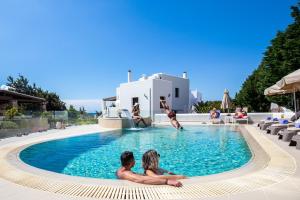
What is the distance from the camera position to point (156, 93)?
29.0m

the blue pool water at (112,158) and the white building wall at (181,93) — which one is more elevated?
the white building wall at (181,93)

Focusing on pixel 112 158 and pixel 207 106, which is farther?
pixel 207 106

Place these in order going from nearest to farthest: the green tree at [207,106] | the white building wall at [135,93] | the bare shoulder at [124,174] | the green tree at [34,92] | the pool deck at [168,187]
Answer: the pool deck at [168,187] → the bare shoulder at [124,174] → the green tree at [207,106] → the white building wall at [135,93] → the green tree at [34,92]

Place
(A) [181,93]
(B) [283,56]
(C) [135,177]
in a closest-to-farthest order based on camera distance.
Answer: (C) [135,177]
(B) [283,56]
(A) [181,93]

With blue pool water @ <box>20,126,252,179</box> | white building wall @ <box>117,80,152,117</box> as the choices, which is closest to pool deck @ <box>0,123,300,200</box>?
blue pool water @ <box>20,126,252,179</box>

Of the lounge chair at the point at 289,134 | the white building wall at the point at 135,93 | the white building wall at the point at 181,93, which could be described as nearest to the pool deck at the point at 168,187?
the lounge chair at the point at 289,134

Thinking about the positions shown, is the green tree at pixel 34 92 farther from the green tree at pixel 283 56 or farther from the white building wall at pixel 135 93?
the green tree at pixel 283 56

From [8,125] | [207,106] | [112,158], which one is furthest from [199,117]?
[112,158]

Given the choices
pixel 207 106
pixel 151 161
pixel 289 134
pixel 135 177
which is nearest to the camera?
pixel 135 177

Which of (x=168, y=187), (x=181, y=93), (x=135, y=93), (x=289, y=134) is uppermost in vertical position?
(x=181, y=93)

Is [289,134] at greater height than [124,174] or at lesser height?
greater

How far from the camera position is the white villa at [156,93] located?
94.6ft

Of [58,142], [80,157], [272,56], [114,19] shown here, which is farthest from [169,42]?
[80,157]

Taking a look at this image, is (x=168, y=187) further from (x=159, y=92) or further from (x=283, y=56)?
(x=159, y=92)
